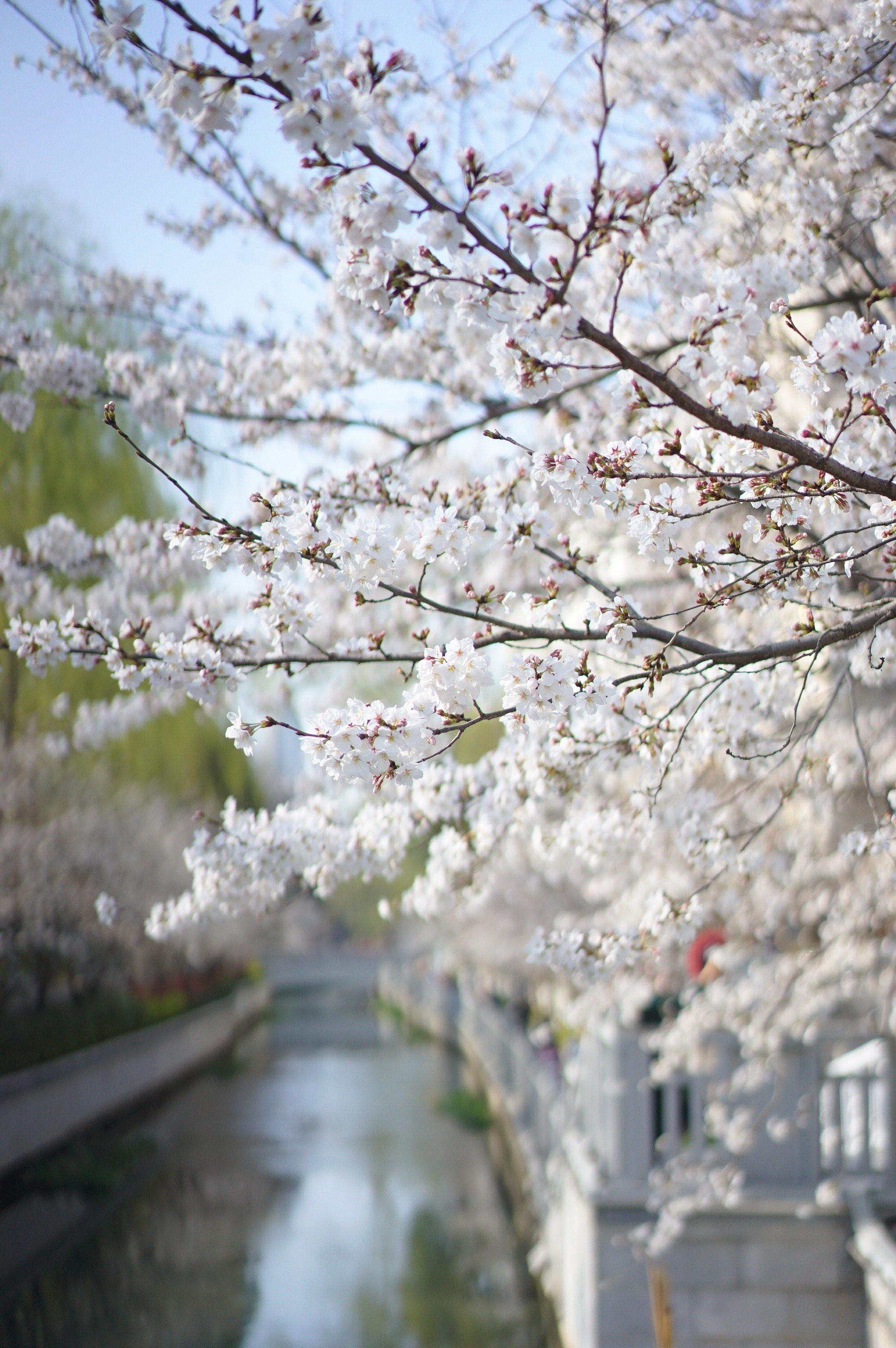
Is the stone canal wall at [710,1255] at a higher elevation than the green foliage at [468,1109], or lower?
higher

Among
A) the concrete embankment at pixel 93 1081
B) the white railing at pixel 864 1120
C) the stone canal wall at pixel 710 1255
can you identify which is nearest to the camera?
the stone canal wall at pixel 710 1255

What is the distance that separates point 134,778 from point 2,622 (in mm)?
8233

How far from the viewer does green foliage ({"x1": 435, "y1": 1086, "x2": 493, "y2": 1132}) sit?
15.1 meters

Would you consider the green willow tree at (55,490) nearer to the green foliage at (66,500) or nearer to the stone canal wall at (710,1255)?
the green foliage at (66,500)

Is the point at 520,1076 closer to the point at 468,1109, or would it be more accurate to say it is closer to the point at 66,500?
the point at 468,1109

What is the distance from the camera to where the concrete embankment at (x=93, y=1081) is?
10203 mm

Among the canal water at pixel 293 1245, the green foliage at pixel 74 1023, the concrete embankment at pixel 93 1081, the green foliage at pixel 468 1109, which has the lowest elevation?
the canal water at pixel 293 1245

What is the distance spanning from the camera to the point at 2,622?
7594 millimetres

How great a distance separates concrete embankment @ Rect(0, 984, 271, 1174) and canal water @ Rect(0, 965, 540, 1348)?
66cm

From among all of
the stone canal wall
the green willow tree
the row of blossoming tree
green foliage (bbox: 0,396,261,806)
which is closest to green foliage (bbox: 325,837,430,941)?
green foliage (bbox: 0,396,261,806)

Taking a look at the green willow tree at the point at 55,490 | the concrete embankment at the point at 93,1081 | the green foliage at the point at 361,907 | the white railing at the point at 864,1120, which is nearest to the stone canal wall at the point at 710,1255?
the white railing at the point at 864,1120

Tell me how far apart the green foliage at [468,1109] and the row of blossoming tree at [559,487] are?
382 inches

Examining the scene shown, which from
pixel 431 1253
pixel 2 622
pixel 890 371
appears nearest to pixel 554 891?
pixel 431 1253

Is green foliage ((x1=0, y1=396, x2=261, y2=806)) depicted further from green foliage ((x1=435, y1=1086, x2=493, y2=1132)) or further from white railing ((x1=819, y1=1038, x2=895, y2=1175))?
green foliage ((x1=435, y1=1086, x2=493, y2=1132))
